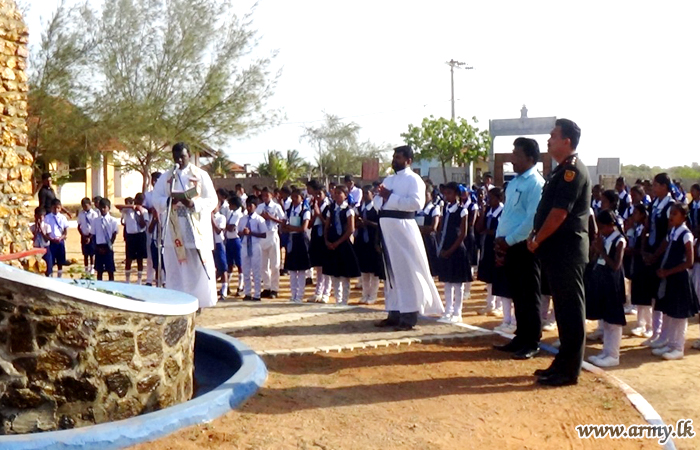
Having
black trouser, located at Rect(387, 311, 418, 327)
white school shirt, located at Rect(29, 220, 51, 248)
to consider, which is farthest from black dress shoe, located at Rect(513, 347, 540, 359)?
white school shirt, located at Rect(29, 220, 51, 248)

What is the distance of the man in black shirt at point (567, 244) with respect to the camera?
6262 millimetres

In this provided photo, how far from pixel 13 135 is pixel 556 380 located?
261 inches

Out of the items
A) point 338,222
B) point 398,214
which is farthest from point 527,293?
point 338,222

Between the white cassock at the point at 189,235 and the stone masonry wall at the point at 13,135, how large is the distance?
1785mm

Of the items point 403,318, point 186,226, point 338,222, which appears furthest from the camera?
point 338,222

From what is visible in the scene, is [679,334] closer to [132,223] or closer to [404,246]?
[404,246]

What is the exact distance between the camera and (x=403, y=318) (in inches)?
336

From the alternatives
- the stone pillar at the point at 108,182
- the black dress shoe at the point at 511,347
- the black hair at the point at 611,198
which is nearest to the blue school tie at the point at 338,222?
the black hair at the point at 611,198

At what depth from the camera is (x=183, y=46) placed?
83.3 feet

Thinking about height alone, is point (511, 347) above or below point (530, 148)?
below

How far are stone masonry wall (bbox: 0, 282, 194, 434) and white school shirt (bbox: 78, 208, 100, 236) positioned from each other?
9392 mm

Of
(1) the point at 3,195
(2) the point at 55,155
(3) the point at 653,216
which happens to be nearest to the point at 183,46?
(2) the point at 55,155

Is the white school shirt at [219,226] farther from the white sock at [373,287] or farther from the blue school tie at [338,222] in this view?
the white sock at [373,287]

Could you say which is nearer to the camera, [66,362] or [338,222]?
[66,362]
